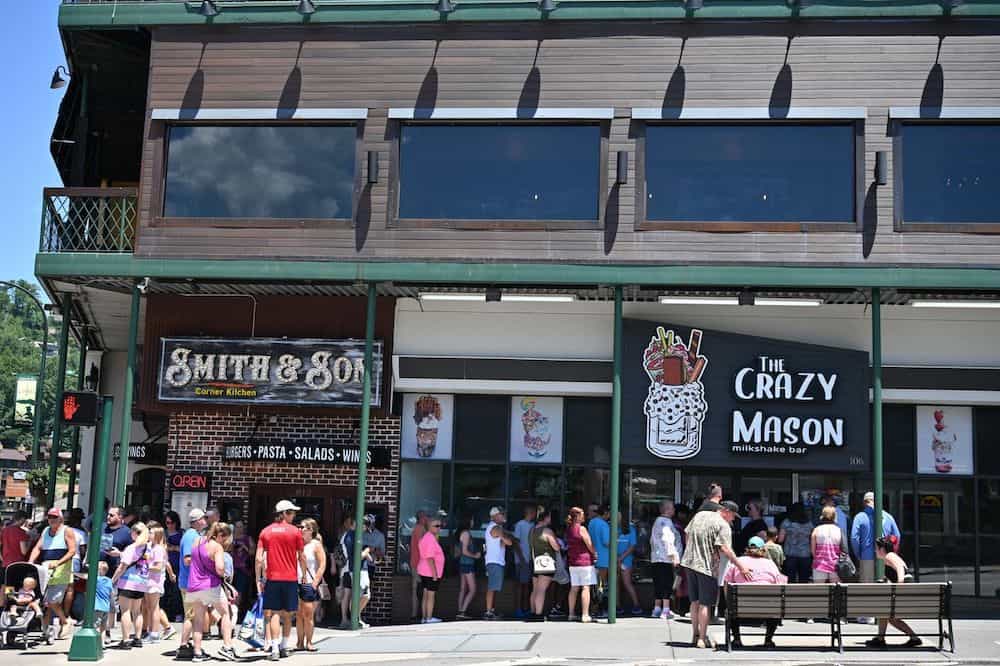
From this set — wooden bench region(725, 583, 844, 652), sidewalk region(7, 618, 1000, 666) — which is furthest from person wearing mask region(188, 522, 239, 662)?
wooden bench region(725, 583, 844, 652)

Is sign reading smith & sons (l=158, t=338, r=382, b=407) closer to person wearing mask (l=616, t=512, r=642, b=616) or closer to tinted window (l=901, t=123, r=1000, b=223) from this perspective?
person wearing mask (l=616, t=512, r=642, b=616)

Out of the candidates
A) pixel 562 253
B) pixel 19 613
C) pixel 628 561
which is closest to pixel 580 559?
pixel 628 561

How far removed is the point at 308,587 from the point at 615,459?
4513 mm

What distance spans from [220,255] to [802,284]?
8.49 metres

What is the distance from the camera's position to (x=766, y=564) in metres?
13.4

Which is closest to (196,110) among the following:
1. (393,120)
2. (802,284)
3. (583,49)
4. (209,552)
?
(393,120)

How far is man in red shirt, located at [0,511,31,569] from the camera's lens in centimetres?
1541

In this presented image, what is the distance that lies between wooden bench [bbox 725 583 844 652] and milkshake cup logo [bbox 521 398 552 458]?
18.6 feet

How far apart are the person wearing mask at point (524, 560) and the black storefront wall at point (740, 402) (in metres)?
1.73

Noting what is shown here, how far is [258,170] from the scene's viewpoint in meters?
17.4

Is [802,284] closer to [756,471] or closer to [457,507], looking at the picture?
[756,471]

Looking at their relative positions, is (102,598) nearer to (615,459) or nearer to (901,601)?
(615,459)

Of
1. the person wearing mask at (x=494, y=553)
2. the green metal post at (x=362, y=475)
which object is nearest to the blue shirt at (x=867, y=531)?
the person wearing mask at (x=494, y=553)

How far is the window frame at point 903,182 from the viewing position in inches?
629
